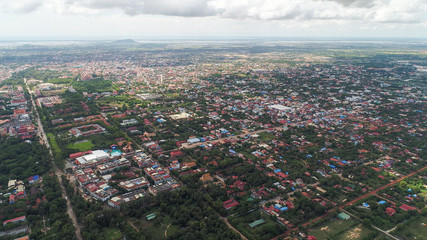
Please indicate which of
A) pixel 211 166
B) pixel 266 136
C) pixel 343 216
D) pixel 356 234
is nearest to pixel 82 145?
pixel 211 166

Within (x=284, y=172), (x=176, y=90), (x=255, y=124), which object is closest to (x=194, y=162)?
(x=284, y=172)

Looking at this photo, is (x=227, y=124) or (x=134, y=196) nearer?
(x=134, y=196)

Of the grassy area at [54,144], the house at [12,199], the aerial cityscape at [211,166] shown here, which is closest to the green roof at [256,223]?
the aerial cityscape at [211,166]

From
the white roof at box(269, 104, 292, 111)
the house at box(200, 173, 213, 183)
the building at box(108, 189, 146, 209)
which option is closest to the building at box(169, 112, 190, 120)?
the white roof at box(269, 104, 292, 111)

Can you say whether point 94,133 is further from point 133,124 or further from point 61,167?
point 61,167

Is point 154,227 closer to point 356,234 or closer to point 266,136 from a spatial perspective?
point 356,234

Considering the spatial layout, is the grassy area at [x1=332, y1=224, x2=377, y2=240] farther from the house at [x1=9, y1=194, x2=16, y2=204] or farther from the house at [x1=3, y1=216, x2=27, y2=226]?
the house at [x1=9, y1=194, x2=16, y2=204]
